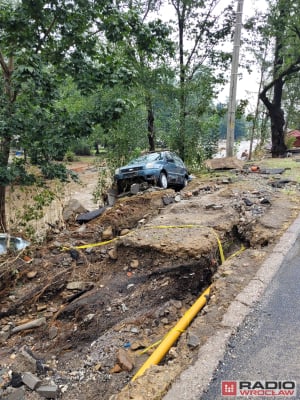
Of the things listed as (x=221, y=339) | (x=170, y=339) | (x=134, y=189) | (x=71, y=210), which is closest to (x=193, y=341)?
(x=221, y=339)

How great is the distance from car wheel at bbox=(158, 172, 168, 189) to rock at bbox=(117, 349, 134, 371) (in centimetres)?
864

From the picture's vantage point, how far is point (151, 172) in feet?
37.7

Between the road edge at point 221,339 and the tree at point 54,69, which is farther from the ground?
the tree at point 54,69

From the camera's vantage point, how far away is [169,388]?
238cm

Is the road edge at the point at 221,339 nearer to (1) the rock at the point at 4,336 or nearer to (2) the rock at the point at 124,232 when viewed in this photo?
(1) the rock at the point at 4,336

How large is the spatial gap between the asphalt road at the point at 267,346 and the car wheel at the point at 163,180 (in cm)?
812

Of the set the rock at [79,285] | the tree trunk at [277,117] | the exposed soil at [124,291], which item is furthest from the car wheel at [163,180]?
the tree trunk at [277,117]

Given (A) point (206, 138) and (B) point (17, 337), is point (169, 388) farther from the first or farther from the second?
(A) point (206, 138)

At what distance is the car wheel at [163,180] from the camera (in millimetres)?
11675

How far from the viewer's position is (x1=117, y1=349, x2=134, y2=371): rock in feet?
10.2

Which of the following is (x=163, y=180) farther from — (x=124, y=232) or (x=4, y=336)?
(x=4, y=336)

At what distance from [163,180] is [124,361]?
29.7ft

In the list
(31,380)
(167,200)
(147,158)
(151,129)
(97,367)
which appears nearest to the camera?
(31,380)

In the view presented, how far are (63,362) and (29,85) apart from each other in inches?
159
